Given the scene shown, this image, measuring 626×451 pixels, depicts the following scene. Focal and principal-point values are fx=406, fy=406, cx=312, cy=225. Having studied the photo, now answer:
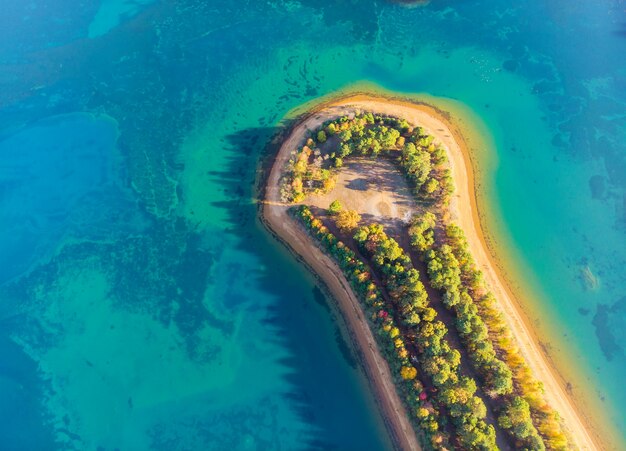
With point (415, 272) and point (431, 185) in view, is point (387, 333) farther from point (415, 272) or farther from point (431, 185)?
point (431, 185)

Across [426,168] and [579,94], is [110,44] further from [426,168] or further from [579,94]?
[579,94]

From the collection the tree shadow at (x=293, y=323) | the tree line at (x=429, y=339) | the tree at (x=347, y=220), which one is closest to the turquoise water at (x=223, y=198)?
the tree shadow at (x=293, y=323)

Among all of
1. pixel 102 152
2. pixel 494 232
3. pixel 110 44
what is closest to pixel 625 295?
pixel 494 232

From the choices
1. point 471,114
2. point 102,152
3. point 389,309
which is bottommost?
point 389,309

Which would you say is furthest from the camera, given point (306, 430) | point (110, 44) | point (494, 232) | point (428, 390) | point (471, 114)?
point (110, 44)

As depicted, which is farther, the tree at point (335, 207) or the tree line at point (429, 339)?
the tree at point (335, 207)

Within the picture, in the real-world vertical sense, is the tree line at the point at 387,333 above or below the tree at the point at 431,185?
below

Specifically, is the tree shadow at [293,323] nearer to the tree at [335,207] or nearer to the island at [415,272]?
the island at [415,272]
